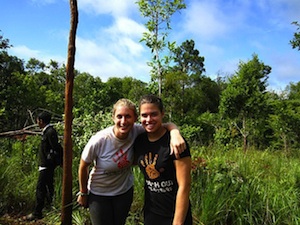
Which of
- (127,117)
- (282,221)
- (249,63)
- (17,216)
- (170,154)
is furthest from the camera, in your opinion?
(249,63)

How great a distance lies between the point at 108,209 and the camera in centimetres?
262

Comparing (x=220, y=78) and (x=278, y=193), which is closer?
(x=278, y=193)

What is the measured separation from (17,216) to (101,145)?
275cm

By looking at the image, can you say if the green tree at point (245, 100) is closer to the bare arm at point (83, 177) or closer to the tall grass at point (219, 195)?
the tall grass at point (219, 195)

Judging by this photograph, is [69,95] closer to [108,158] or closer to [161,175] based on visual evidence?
[108,158]

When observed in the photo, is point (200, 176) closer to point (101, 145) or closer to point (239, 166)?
point (239, 166)

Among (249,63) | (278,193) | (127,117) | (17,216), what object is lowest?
(17,216)

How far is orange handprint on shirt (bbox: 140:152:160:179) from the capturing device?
6.99ft

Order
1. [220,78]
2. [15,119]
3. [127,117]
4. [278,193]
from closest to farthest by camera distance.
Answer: [127,117] < [278,193] < [15,119] < [220,78]

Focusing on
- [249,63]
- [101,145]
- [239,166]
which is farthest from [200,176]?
[249,63]

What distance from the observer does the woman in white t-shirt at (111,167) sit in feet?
8.10

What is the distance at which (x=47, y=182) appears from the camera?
4605 mm

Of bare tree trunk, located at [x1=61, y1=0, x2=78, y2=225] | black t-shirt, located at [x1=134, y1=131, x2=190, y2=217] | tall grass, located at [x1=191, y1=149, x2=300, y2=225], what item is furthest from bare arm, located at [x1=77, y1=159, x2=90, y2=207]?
tall grass, located at [x1=191, y1=149, x2=300, y2=225]

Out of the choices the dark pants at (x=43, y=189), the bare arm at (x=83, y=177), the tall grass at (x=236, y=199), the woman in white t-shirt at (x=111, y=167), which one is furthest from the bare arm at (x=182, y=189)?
the dark pants at (x=43, y=189)
